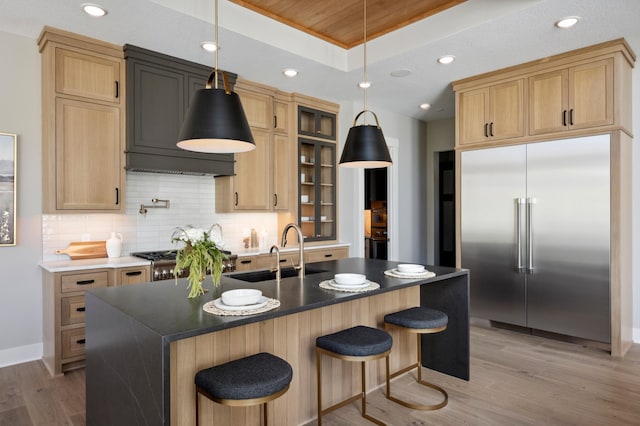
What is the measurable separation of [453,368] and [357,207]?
283 cm

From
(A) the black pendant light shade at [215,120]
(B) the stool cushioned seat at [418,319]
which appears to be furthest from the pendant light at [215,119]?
(B) the stool cushioned seat at [418,319]

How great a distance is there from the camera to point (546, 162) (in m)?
4.13

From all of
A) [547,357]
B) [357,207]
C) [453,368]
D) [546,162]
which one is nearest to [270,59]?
[357,207]

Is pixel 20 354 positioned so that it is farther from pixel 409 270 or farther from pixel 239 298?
pixel 409 270

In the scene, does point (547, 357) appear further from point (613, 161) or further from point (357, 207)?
point (357, 207)

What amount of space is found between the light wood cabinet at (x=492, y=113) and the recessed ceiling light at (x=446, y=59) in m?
0.70

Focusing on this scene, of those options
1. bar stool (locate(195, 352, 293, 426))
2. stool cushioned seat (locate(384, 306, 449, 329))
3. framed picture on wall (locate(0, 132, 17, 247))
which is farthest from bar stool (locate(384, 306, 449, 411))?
framed picture on wall (locate(0, 132, 17, 247))

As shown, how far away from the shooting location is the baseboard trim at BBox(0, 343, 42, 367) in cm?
347

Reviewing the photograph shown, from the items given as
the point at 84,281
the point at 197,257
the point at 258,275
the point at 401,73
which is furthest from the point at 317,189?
the point at 197,257

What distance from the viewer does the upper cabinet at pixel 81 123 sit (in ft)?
11.3

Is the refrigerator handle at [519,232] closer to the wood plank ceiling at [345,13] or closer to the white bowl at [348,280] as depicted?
the wood plank ceiling at [345,13]

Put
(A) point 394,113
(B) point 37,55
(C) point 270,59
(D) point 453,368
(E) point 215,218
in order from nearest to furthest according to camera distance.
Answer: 1. (D) point 453,368
2. (B) point 37,55
3. (C) point 270,59
4. (E) point 215,218
5. (A) point 394,113

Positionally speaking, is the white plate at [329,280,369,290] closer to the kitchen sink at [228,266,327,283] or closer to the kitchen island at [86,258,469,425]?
the kitchen island at [86,258,469,425]

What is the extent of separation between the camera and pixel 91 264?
3445 mm
